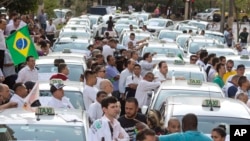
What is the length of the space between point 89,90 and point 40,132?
4.50m

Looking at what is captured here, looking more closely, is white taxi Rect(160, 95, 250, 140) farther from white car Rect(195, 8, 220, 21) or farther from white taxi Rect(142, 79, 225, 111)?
white car Rect(195, 8, 220, 21)

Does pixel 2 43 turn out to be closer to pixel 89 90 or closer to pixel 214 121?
pixel 89 90

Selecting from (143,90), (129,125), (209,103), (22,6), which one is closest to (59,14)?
(22,6)

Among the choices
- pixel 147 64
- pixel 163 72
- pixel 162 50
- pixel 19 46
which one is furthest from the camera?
pixel 162 50

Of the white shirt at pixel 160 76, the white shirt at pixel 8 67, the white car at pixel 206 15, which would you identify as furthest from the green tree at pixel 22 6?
the white car at pixel 206 15

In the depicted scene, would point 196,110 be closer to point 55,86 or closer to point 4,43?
point 55,86

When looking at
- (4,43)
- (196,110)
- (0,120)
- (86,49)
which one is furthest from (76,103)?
(86,49)

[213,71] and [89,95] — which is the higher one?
[89,95]

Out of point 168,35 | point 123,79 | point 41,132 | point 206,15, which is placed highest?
point 41,132

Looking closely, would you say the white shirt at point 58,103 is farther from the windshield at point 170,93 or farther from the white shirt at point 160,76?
the white shirt at point 160,76

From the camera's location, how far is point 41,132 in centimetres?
1008

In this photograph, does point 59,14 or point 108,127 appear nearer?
point 108,127

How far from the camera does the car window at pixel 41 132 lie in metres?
9.95

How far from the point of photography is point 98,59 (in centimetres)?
1981
